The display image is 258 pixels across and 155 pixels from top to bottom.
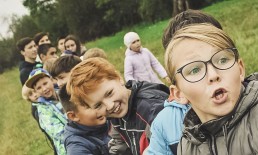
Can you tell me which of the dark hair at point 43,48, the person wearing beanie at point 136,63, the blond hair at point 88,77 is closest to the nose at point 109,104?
the blond hair at point 88,77

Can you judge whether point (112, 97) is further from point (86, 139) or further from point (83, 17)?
point (83, 17)

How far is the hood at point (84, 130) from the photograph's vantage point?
3290 mm

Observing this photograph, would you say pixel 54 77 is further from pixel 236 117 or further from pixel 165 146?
pixel 236 117

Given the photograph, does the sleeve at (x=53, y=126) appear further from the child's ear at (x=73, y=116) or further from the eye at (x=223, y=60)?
the eye at (x=223, y=60)

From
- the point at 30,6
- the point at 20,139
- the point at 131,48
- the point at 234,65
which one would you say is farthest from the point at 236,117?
the point at 30,6

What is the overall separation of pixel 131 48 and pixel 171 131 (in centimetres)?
485

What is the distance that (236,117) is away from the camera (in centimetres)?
157

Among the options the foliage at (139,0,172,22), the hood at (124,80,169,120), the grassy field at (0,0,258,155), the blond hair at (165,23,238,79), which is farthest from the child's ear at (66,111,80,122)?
the foliage at (139,0,172,22)

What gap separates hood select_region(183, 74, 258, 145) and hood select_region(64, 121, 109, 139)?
5.42 ft

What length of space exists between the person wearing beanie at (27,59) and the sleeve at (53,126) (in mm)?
2711

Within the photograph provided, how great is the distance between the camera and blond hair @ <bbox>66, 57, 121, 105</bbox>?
279 centimetres

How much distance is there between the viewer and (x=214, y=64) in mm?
1586

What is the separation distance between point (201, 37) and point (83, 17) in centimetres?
4580

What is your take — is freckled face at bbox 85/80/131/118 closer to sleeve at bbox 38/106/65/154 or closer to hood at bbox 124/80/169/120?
hood at bbox 124/80/169/120
